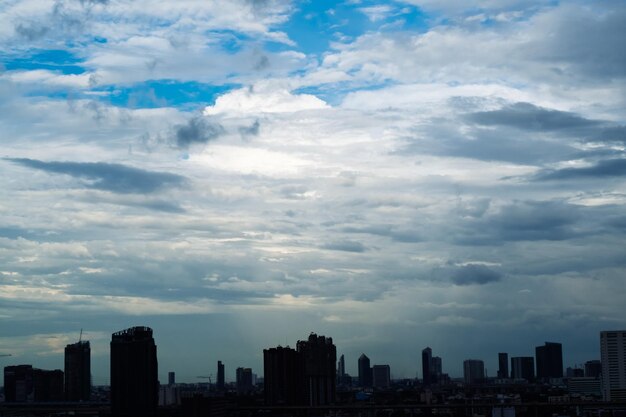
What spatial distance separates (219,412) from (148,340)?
17217 millimetres

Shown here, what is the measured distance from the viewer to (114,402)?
154875 millimetres

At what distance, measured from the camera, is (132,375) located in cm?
15475

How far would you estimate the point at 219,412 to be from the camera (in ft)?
522

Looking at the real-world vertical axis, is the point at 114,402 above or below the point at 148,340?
below

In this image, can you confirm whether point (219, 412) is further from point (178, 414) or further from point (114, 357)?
point (114, 357)

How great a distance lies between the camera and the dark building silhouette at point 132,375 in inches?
6073

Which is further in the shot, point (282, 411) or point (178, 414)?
point (282, 411)

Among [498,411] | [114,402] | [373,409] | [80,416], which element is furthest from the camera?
[373,409]

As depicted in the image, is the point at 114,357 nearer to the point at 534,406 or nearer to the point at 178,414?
the point at 178,414

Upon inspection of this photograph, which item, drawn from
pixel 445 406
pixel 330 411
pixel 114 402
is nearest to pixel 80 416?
pixel 114 402

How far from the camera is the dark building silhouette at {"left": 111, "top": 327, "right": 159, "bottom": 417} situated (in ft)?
506

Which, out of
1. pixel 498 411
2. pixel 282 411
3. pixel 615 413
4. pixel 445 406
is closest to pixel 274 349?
pixel 282 411

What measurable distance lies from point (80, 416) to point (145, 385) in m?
37.6

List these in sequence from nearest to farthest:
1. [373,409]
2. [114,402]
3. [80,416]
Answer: [114,402] < [80,416] < [373,409]
